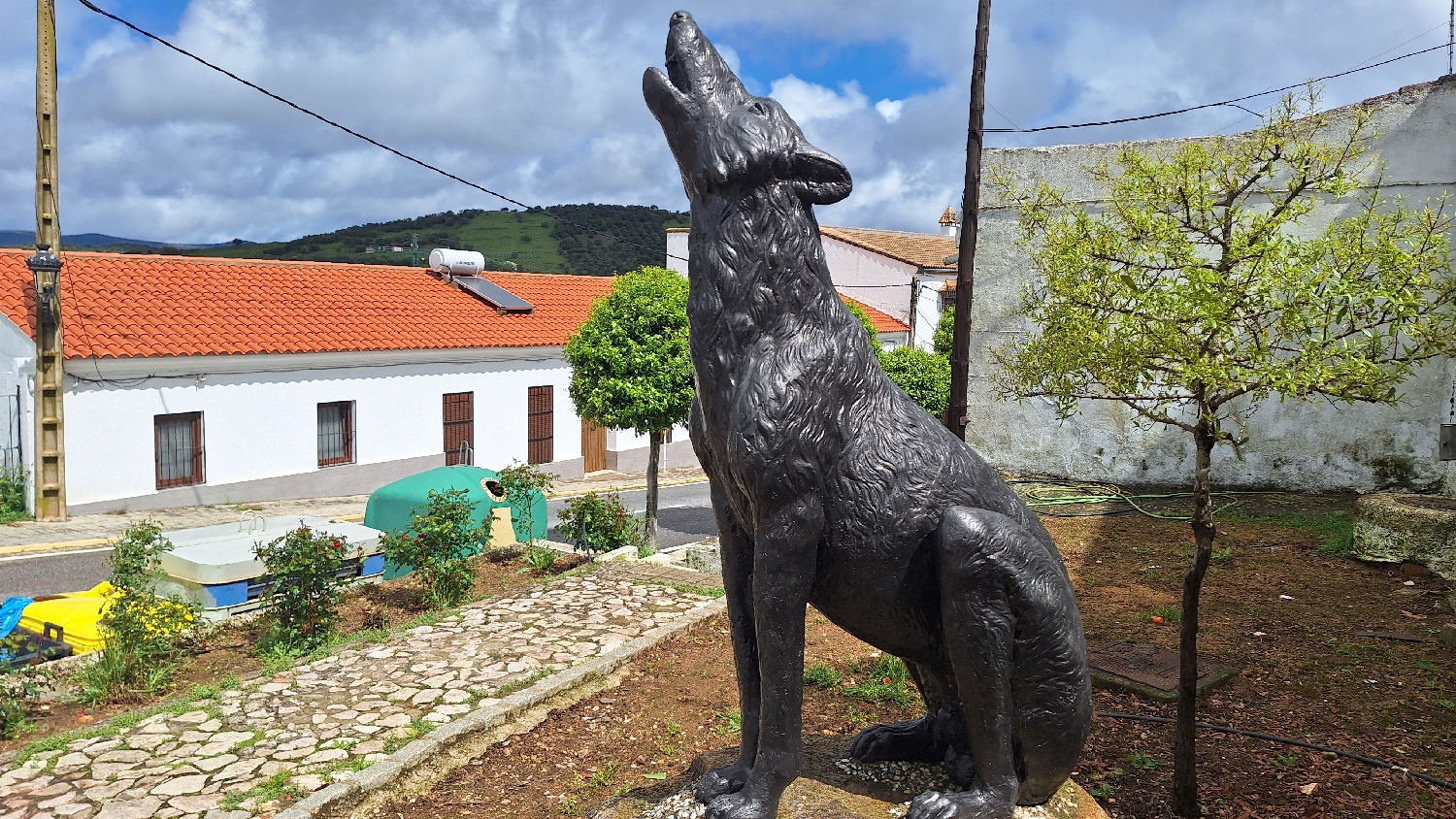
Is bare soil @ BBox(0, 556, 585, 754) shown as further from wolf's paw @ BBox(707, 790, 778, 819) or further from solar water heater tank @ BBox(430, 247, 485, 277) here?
solar water heater tank @ BBox(430, 247, 485, 277)

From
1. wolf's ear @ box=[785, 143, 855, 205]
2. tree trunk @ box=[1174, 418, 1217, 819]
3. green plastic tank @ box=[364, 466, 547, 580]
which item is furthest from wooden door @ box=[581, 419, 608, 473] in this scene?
wolf's ear @ box=[785, 143, 855, 205]

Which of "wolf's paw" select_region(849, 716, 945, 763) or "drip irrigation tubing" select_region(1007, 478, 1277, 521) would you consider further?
"drip irrigation tubing" select_region(1007, 478, 1277, 521)

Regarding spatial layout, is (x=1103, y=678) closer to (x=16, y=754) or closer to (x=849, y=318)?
(x=849, y=318)

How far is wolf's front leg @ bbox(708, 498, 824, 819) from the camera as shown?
2.49 meters

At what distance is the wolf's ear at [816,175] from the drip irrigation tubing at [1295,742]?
13.8ft

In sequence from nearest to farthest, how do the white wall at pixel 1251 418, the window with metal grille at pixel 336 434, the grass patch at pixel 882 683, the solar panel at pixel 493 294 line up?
1. the grass patch at pixel 882 683
2. the white wall at pixel 1251 418
3. the window with metal grille at pixel 336 434
4. the solar panel at pixel 493 294

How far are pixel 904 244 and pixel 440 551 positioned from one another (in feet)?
74.2

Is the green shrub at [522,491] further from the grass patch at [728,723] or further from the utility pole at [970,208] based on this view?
the grass patch at [728,723]

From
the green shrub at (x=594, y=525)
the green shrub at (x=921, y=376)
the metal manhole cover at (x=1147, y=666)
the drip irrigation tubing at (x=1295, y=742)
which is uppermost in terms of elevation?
Answer: the green shrub at (x=921, y=376)

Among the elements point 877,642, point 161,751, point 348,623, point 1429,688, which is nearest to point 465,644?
point 348,623

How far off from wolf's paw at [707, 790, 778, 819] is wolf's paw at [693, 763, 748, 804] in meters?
0.12

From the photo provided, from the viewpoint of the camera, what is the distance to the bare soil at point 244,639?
5.69 m

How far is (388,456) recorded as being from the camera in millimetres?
16500

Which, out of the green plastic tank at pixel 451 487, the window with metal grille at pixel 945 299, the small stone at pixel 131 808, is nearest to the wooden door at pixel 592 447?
the green plastic tank at pixel 451 487
